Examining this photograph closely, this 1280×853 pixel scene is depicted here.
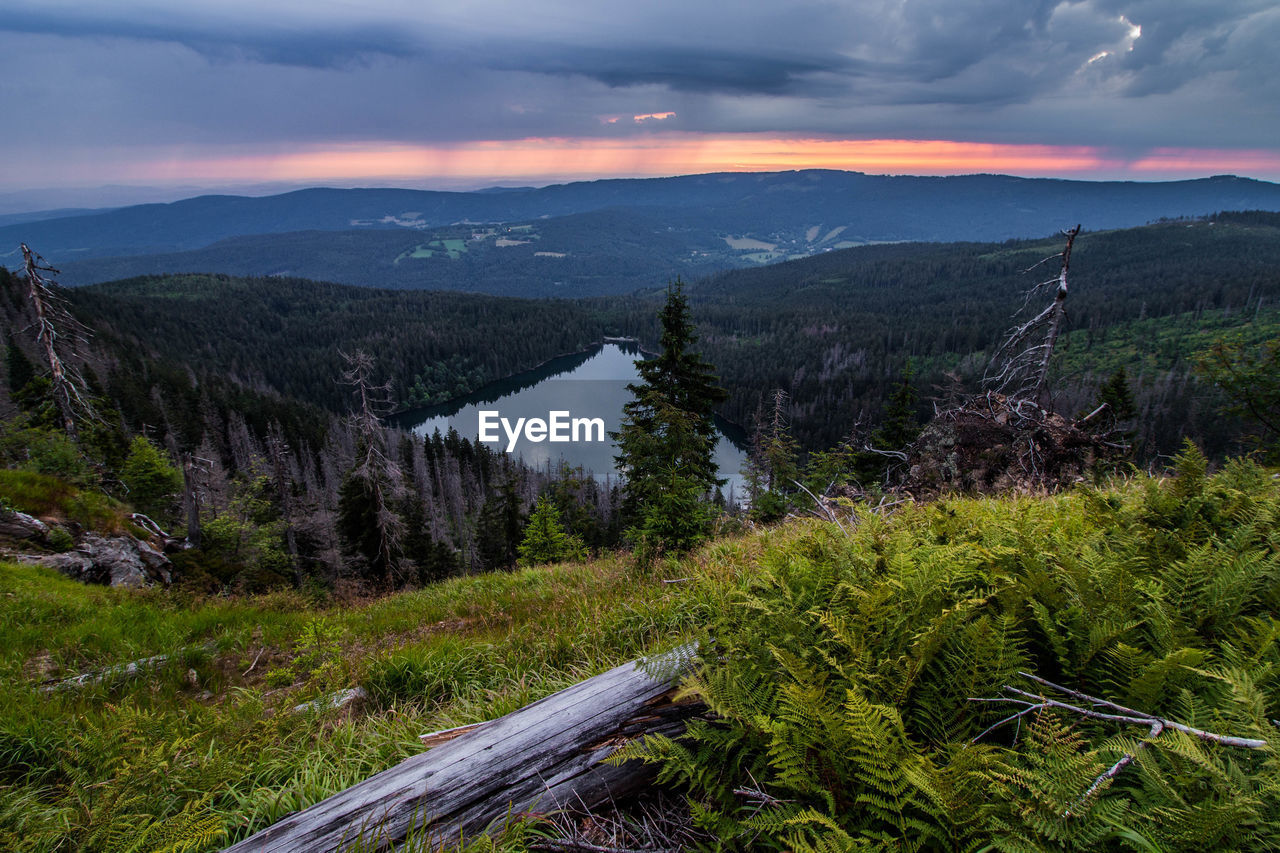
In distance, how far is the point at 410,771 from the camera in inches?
113

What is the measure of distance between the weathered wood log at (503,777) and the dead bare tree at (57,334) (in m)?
20.3

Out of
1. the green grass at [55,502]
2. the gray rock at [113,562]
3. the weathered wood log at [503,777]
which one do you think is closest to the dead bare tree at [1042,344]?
the weathered wood log at [503,777]

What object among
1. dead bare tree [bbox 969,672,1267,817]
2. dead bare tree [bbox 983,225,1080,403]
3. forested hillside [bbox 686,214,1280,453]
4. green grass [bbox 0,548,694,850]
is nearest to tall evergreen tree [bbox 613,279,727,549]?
green grass [bbox 0,548,694,850]

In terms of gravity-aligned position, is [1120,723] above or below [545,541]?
above

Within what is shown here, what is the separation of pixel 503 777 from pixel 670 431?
13212mm

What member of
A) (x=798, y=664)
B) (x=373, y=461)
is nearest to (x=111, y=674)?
(x=798, y=664)

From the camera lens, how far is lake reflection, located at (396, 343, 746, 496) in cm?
11550

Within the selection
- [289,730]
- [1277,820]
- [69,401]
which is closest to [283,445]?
[69,401]

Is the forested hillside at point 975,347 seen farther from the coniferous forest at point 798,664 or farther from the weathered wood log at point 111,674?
the weathered wood log at point 111,674

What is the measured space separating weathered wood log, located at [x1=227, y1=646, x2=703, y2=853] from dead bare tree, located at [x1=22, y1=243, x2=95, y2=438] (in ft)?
66.7

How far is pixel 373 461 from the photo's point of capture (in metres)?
22.1

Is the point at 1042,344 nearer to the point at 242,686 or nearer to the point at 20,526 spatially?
the point at 242,686

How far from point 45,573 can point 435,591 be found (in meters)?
6.46

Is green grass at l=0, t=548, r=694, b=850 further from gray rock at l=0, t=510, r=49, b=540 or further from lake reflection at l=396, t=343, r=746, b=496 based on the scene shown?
lake reflection at l=396, t=343, r=746, b=496
